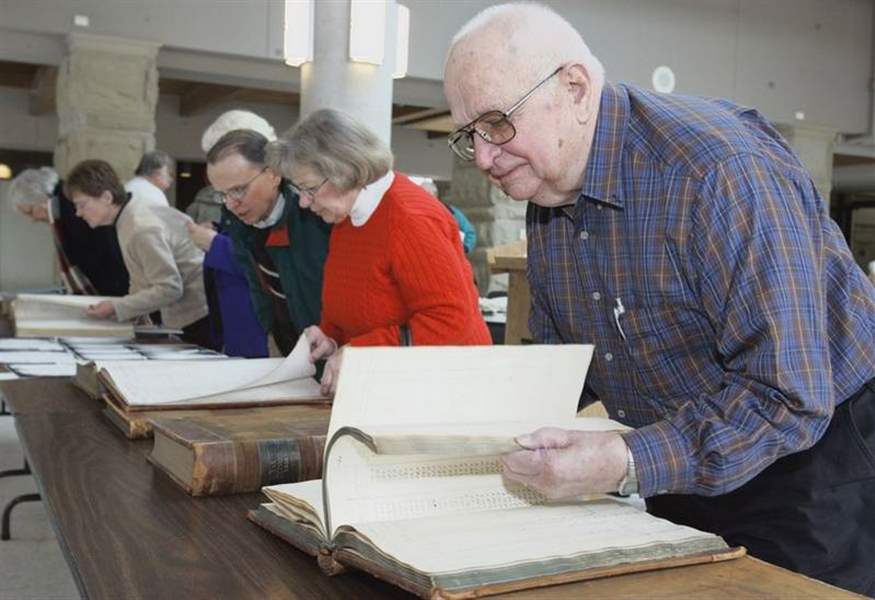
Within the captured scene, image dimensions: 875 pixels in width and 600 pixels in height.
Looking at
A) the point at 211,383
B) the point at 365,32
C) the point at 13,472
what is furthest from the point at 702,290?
the point at 365,32

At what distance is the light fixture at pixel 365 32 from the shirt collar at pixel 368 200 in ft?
8.18

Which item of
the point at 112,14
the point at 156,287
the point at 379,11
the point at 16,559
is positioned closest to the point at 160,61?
the point at 112,14

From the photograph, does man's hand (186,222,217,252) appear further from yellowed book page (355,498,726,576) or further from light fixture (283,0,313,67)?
yellowed book page (355,498,726,576)

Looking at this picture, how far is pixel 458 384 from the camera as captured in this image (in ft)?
3.80

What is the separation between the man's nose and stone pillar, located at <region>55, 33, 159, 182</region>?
20.3ft

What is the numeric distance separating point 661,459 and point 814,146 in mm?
10050

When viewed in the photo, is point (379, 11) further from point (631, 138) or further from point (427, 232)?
point (631, 138)

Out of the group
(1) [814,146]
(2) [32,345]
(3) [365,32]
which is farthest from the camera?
(1) [814,146]

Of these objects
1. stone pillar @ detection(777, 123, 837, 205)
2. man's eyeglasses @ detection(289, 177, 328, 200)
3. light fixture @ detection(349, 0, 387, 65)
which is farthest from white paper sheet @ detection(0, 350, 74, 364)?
stone pillar @ detection(777, 123, 837, 205)

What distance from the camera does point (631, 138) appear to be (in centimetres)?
140

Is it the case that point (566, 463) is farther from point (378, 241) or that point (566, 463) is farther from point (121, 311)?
point (121, 311)

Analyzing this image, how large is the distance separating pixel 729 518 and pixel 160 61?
24.4 feet

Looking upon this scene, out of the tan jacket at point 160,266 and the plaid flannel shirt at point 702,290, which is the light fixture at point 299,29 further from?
the plaid flannel shirt at point 702,290

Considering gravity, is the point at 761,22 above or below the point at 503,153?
above
